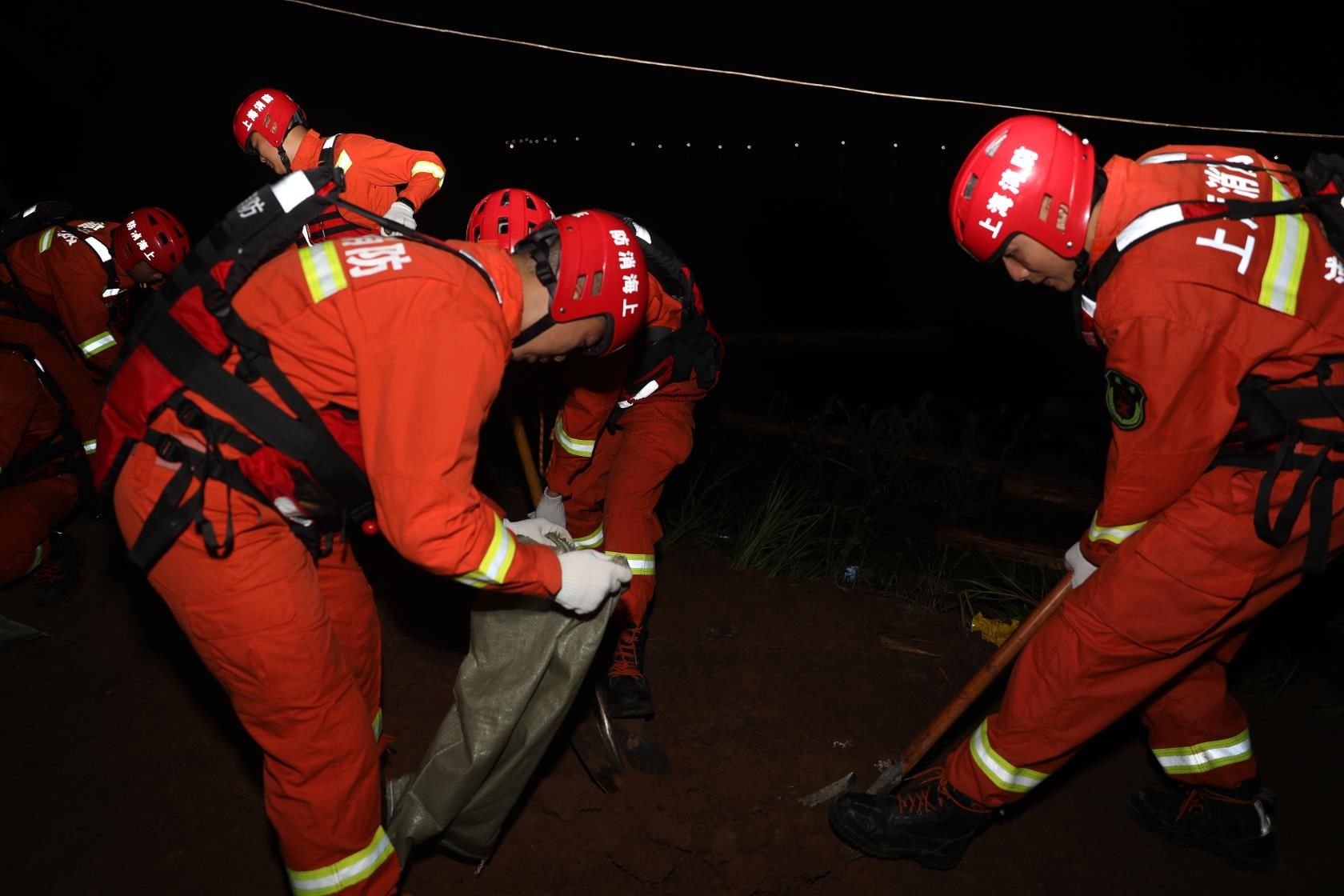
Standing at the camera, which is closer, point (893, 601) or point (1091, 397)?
point (893, 601)

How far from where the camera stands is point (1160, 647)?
2375mm

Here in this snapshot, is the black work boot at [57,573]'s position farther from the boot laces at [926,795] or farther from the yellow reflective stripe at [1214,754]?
the yellow reflective stripe at [1214,754]

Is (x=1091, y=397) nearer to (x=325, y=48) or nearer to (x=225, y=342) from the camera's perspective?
(x=225, y=342)

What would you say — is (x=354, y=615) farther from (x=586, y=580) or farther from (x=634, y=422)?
(x=634, y=422)

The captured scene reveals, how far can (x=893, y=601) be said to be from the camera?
4.25 m

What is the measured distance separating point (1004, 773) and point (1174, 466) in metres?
1.11

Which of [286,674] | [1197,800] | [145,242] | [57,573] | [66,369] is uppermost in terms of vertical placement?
[286,674]

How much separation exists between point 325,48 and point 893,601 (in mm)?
11356

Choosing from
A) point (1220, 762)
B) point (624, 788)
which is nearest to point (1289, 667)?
point (1220, 762)

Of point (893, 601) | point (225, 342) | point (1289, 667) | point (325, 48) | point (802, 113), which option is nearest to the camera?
point (225, 342)

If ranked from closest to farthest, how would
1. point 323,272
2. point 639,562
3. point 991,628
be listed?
point 323,272 < point 639,562 < point 991,628

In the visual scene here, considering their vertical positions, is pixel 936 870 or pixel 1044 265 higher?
pixel 1044 265

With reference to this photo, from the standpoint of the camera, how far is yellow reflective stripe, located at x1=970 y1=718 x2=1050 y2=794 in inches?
103

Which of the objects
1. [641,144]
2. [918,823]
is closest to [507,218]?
[918,823]
